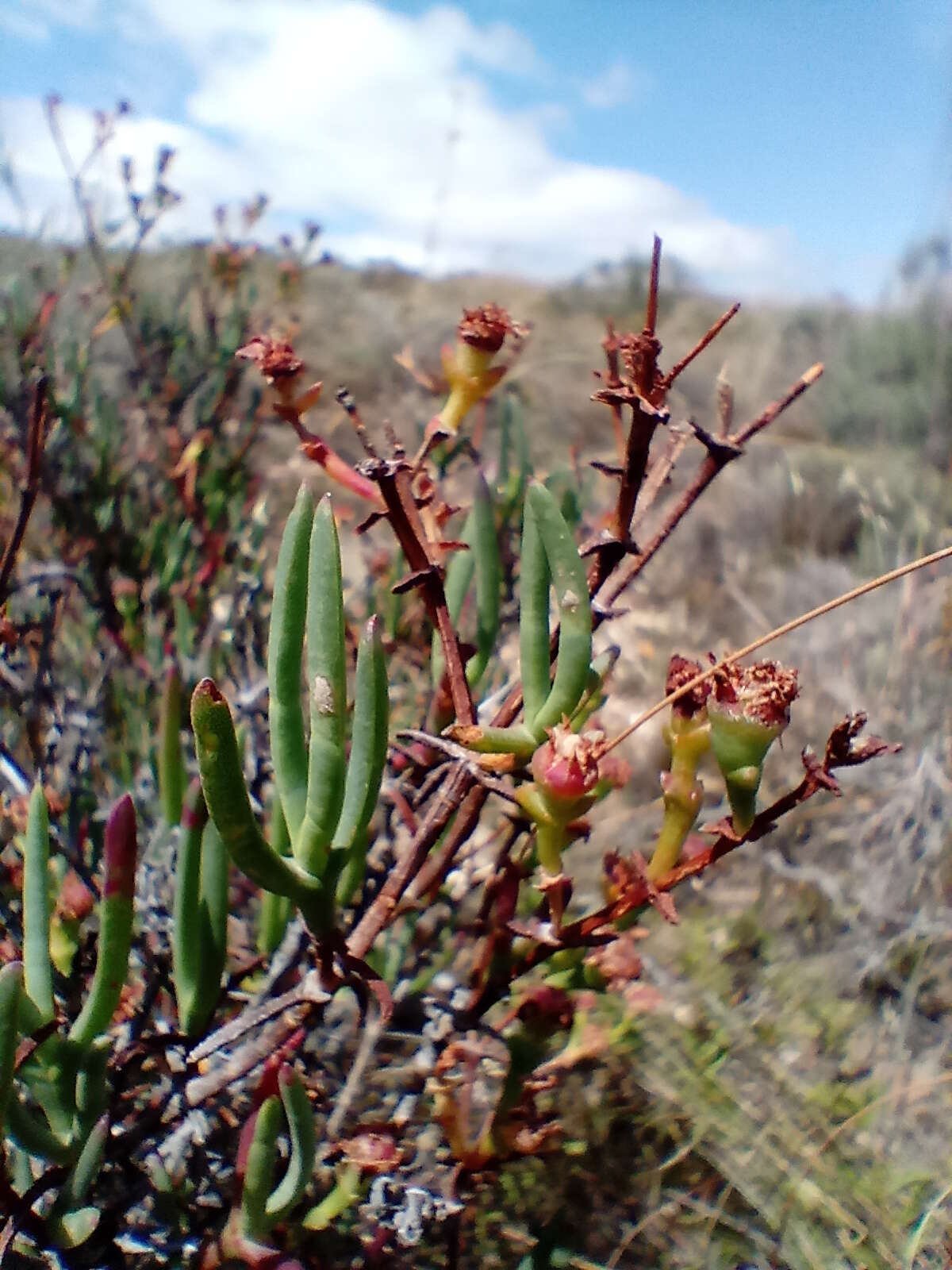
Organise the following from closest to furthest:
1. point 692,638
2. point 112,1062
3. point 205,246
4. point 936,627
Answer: point 112,1062
point 936,627
point 205,246
point 692,638

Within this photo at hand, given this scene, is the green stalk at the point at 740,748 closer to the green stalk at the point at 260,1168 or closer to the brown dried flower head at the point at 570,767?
the brown dried flower head at the point at 570,767

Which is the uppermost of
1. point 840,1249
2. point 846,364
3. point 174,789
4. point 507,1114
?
point 846,364

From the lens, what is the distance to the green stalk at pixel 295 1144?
766mm

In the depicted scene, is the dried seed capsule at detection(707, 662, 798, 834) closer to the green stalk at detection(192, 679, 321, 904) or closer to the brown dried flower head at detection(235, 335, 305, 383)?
the green stalk at detection(192, 679, 321, 904)

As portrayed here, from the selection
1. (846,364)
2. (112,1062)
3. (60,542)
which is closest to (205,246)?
(60,542)

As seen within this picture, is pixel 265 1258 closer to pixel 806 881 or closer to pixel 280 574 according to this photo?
pixel 280 574

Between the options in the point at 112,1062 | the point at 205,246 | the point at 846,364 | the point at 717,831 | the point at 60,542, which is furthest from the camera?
the point at 846,364

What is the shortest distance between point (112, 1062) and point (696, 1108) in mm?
970

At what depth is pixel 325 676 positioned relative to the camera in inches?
27.7

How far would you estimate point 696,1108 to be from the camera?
5.09 feet

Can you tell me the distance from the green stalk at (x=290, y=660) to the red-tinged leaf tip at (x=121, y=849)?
4.5 inches

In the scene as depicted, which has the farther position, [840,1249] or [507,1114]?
[840,1249]

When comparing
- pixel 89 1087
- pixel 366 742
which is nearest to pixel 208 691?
pixel 366 742

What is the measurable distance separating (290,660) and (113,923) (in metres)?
0.25
